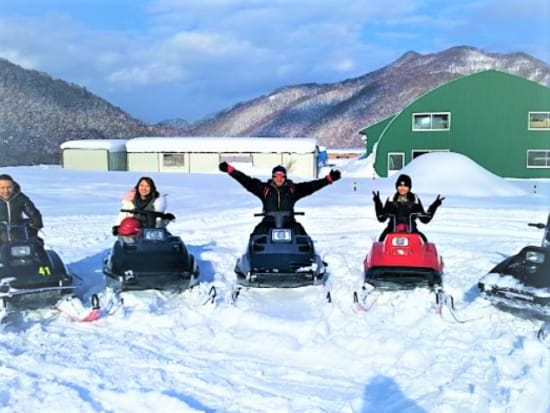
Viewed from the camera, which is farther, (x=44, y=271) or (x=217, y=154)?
(x=217, y=154)

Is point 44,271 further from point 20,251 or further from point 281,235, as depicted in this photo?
point 281,235

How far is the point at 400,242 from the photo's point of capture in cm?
505

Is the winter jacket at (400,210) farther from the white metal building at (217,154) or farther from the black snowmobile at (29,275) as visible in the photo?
the white metal building at (217,154)

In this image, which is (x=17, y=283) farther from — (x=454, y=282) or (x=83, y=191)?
(x=83, y=191)

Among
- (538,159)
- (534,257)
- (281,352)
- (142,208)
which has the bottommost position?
(281,352)

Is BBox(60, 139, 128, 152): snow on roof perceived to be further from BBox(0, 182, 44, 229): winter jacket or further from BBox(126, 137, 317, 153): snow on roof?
BBox(0, 182, 44, 229): winter jacket

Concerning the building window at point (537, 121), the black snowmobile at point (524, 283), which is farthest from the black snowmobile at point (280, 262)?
the building window at point (537, 121)

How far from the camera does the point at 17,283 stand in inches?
171

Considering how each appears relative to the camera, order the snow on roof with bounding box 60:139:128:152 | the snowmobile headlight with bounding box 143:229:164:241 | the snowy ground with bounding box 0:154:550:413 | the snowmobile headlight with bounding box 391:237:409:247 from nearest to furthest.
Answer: the snowy ground with bounding box 0:154:550:413, the snowmobile headlight with bounding box 391:237:409:247, the snowmobile headlight with bounding box 143:229:164:241, the snow on roof with bounding box 60:139:128:152

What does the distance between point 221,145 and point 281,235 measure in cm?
2298

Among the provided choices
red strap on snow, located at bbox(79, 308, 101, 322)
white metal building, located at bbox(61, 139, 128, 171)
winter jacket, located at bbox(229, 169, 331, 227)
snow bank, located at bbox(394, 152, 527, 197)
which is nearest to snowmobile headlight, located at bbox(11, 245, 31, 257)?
red strap on snow, located at bbox(79, 308, 101, 322)

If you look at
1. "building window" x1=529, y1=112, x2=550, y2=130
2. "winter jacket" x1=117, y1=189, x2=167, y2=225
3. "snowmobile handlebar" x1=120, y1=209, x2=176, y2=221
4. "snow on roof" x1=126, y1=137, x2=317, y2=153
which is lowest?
"snowmobile handlebar" x1=120, y1=209, x2=176, y2=221

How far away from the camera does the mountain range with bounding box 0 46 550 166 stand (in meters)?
12.0

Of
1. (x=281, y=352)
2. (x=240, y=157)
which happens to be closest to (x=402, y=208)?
(x=281, y=352)
